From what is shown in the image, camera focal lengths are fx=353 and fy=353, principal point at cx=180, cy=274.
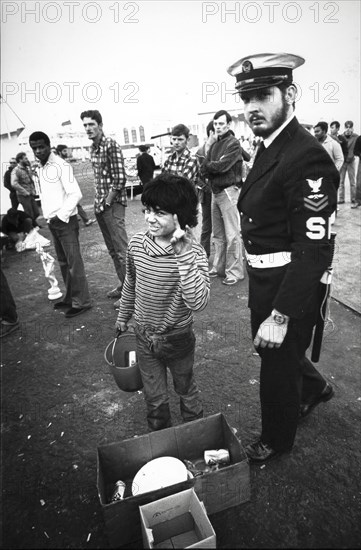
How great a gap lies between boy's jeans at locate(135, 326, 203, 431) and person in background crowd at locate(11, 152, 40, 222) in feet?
29.8

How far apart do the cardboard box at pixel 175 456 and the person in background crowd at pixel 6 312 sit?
2.92 metres

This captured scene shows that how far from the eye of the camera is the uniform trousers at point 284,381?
2088 mm

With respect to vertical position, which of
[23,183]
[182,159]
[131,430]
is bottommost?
[131,430]

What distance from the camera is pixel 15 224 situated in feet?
28.6

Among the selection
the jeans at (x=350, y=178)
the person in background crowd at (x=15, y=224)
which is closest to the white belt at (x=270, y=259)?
the person in background crowd at (x=15, y=224)

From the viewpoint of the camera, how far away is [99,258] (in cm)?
736

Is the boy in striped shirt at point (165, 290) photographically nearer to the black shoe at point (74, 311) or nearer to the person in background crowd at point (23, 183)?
the black shoe at point (74, 311)

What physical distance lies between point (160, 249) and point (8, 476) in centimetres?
193

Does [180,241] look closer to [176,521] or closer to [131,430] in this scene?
[176,521]

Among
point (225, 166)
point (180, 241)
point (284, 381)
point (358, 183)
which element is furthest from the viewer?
point (358, 183)

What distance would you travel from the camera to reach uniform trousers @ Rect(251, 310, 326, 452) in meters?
2.09

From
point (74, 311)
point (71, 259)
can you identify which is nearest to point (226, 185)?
point (71, 259)

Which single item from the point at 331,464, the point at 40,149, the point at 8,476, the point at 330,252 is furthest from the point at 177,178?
the point at 40,149

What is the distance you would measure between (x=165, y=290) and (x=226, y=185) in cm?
315
